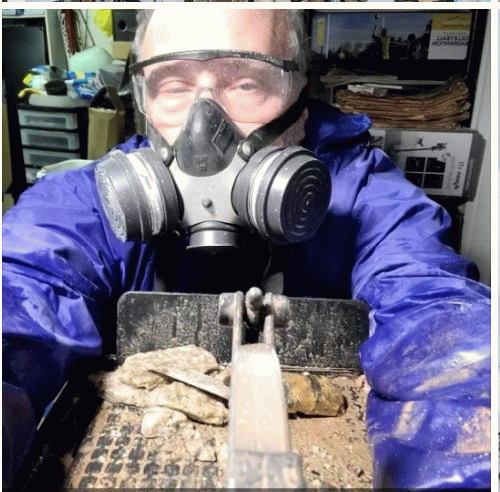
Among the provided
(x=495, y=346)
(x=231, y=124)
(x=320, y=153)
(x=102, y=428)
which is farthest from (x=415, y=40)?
(x=102, y=428)

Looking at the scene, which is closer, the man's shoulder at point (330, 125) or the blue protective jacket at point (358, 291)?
the blue protective jacket at point (358, 291)

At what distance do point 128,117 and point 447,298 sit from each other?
1.87 m

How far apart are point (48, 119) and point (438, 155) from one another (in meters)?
1.65

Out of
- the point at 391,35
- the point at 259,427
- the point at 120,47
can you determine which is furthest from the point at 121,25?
the point at 259,427

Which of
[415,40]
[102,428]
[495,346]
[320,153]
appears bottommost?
[102,428]

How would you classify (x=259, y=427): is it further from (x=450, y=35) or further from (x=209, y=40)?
(x=450, y=35)

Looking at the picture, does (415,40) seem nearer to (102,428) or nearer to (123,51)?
(123,51)

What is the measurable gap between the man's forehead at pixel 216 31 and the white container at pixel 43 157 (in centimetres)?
155

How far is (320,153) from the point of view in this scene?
1105mm

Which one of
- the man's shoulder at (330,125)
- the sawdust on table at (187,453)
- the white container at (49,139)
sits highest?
the man's shoulder at (330,125)

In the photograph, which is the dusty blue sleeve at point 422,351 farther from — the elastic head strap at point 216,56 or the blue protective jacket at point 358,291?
the elastic head strap at point 216,56

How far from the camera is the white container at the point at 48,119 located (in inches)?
90.1

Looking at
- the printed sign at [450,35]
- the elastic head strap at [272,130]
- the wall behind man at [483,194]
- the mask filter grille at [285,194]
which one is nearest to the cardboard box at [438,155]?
the wall behind man at [483,194]

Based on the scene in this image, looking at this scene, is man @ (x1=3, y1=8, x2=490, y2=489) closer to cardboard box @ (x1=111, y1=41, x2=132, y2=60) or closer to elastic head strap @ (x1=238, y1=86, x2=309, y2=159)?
elastic head strap @ (x1=238, y1=86, x2=309, y2=159)
